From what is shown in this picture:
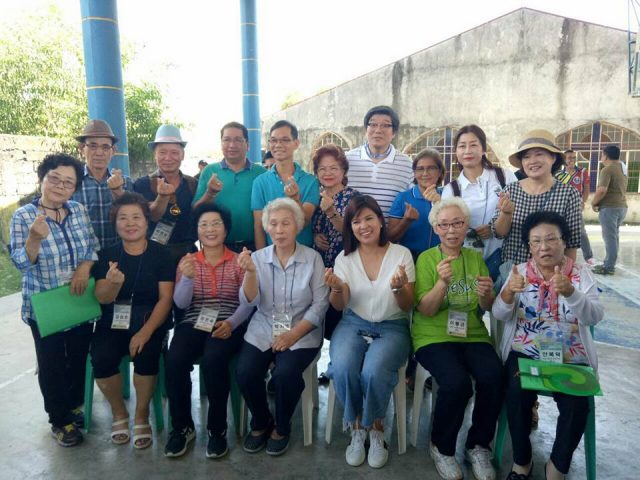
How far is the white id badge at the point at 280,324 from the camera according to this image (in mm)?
2598

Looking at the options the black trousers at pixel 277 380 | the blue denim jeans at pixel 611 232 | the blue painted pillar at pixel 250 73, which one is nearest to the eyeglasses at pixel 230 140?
the black trousers at pixel 277 380

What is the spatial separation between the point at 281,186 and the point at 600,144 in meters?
12.7

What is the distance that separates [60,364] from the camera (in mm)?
2592

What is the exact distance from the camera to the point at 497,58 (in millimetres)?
13258

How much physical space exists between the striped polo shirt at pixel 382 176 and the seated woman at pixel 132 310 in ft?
4.48

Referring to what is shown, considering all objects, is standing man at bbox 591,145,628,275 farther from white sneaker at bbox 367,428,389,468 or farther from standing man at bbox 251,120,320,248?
white sneaker at bbox 367,428,389,468

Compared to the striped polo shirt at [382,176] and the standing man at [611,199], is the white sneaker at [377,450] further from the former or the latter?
the standing man at [611,199]

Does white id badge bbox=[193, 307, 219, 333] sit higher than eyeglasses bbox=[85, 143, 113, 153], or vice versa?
eyeglasses bbox=[85, 143, 113, 153]

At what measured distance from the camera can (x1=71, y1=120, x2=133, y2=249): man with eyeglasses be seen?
291cm

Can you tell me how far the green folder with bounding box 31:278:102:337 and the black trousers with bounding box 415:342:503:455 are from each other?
185 centimetres

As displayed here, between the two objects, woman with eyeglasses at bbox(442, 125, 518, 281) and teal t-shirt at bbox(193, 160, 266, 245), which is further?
teal t-shirt at bbox(193, 160, 266, 245)

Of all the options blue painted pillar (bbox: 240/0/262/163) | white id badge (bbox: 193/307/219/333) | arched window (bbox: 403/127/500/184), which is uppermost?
blue painted pillar (bbox: 240/0/262/163)

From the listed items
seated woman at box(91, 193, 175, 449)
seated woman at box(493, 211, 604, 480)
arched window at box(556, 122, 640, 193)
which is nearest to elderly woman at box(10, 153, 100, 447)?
seated woman at box(91, 193, 175, 449)

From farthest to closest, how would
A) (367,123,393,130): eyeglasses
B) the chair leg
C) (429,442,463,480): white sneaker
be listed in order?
(367,123,393,130): eyeglasses, the chair leg, (429,442,463,480): white sneaker
